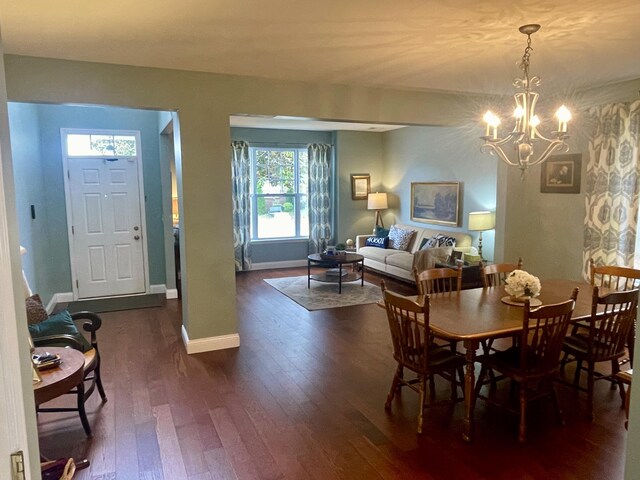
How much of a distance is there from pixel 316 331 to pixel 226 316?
104 cm

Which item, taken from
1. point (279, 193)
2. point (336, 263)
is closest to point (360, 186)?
point (279, 193)

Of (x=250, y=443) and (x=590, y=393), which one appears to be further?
(x=590, y=393)

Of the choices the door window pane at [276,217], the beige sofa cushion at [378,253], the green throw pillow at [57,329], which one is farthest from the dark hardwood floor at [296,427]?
the door window pane at [276,217]

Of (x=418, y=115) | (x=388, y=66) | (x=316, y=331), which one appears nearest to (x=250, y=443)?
(x=316, y=331)

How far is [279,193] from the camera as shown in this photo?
28.6 feet

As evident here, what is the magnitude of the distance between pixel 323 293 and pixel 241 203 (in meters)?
2.63

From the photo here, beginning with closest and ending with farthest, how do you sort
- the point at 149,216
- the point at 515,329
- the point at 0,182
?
the point at 0,182 < the point at 515,329 < the point at 149,216

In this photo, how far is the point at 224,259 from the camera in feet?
14.1

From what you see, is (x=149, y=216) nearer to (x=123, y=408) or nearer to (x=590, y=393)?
(x=123, y=408)

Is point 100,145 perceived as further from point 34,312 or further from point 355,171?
point 355,171

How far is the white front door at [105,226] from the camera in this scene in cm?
599

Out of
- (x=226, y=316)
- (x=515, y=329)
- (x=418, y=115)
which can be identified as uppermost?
(x=418, y=115)

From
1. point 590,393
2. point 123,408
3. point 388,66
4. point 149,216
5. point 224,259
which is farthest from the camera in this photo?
point 149,216

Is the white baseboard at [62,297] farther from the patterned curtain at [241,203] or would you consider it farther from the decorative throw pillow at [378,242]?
the decorative throw pillow at [378,242]
